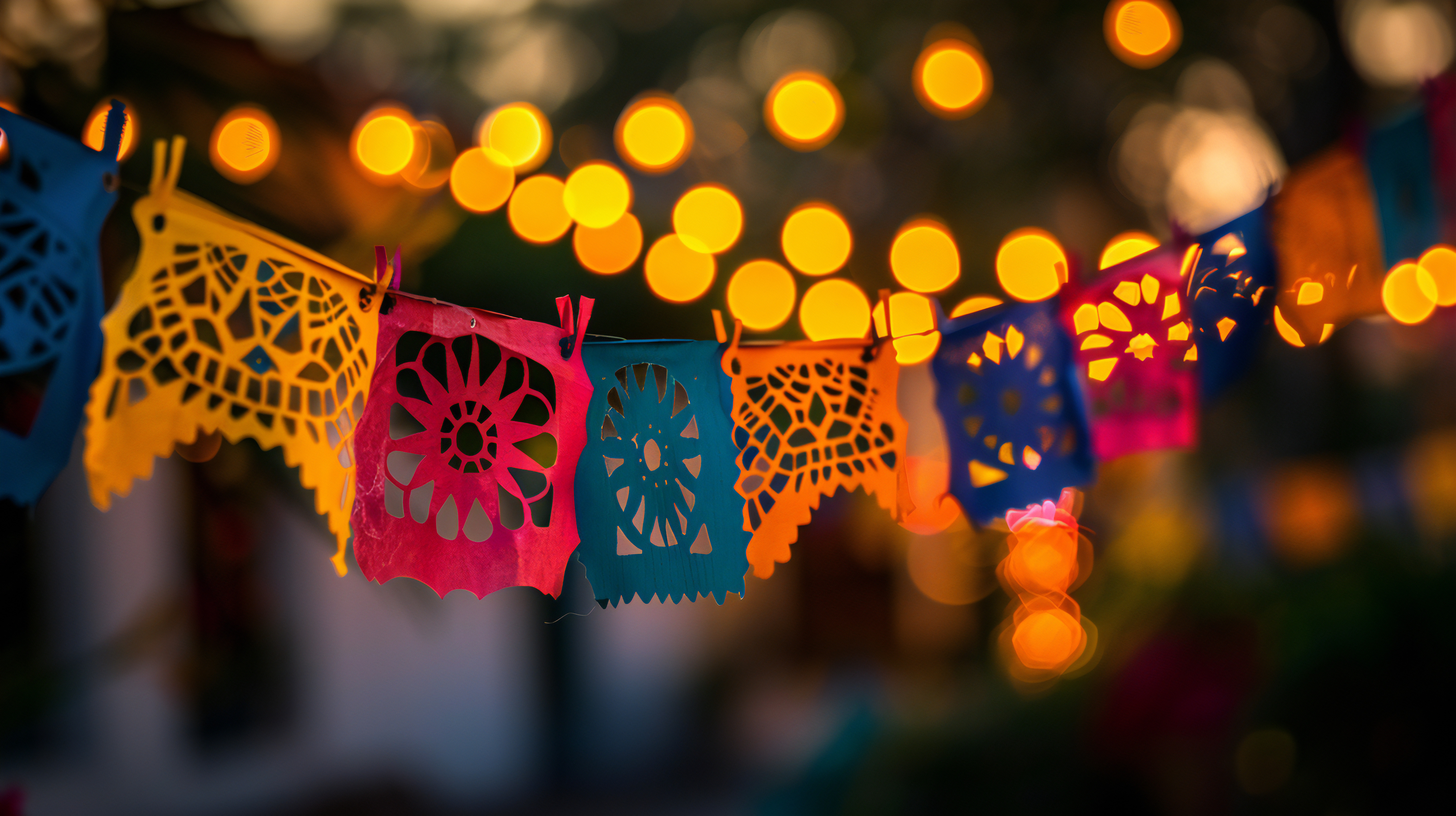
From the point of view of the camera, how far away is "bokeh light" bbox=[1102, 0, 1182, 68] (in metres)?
2.93

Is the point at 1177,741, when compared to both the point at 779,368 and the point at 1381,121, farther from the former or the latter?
the point at 779,368

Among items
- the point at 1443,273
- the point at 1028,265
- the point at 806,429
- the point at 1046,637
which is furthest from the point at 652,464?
the point at 1046,637

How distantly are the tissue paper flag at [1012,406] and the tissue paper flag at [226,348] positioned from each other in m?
0.70

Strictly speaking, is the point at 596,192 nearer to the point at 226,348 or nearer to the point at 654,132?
the point at 654,132

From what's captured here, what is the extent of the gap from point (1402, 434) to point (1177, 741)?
1479mm

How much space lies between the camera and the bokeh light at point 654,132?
2.65 metres

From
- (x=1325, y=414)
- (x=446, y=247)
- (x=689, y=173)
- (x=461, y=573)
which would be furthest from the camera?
(x=689, y=173)

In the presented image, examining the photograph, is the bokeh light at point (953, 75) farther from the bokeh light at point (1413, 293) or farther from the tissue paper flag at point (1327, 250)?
the tissue paper flag at point (1327, 250)

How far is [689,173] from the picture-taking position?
3359 mm

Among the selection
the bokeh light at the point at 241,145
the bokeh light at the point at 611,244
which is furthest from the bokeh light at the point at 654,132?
the bokeh light at the point at 241,145

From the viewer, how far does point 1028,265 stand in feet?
10.1

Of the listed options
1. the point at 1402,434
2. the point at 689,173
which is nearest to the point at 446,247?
the point at 689,173

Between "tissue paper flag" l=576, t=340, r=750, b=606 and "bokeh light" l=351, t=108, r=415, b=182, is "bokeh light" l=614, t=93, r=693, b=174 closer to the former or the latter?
"bokeh light" l=351, t=108, r=415, b=182

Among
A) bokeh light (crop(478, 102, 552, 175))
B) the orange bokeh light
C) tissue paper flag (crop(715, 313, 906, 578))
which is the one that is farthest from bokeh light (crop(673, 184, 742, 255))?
the orange bokeh light
